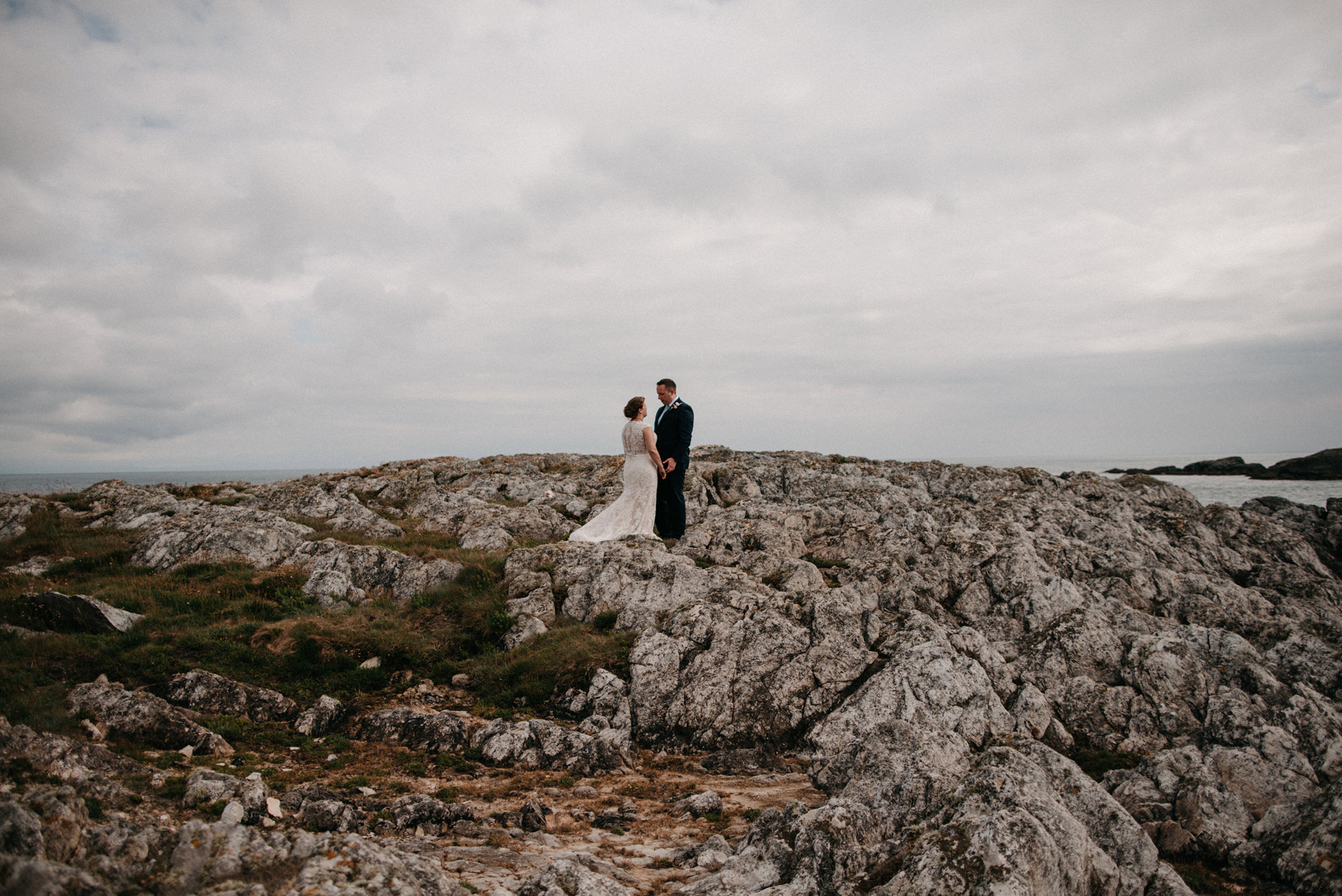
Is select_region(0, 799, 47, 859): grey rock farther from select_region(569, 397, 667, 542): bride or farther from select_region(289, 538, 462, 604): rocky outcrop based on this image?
select_region(569, 397, 667, 542): bride

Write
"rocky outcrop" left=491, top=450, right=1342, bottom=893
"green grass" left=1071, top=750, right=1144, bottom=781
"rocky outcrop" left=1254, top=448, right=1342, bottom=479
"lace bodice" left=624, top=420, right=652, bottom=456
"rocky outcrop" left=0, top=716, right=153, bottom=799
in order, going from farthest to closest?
"rocky outcrop" left=1254, top=448, right=1342, bottom=479 < "lace bodice" left=624, top=420, right=652, bottom=456 < "green grass" left=1071, top=750, right=1144, bottom=781 < "rocky outcrop" left=491, top=450, right=1342, bottom=893 < "rocky outcrop" left=0, top=716, right=153, bottom=799

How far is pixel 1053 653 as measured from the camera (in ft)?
52.4

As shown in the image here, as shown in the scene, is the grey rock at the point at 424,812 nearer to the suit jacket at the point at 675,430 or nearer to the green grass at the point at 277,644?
the green grass at the point at 277,644

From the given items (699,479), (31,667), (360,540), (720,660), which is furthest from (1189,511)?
(31,667)

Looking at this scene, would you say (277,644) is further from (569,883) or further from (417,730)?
(569,883)

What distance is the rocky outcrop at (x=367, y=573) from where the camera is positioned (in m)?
20.0

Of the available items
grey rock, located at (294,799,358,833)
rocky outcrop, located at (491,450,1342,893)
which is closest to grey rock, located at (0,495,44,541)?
rocky outcrop, located at (491,450,1342,893)

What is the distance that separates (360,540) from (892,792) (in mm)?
23111

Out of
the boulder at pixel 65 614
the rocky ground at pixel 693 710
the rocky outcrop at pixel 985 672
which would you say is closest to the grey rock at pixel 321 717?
the rocky ground at pixel 693 710

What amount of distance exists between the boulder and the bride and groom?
12.5 meters

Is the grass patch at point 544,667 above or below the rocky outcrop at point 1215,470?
below

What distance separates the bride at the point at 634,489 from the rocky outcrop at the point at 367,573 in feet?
15.9

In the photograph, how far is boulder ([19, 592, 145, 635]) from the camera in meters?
15.1

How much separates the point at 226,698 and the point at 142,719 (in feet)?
6.95
